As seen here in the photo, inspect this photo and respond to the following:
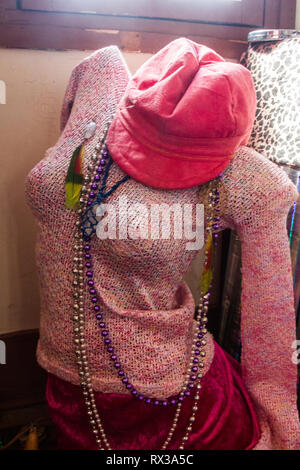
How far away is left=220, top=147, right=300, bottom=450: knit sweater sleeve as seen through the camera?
2.50ft

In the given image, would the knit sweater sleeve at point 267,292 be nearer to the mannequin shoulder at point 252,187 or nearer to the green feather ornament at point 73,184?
the mannequin shoulder at point 252,187

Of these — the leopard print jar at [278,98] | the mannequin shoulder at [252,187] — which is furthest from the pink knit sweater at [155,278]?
the leopard print jar at [278,98]

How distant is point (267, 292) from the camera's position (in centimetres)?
80

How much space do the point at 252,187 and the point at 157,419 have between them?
0.53 m

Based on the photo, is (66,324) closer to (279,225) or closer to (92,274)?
(92,274)

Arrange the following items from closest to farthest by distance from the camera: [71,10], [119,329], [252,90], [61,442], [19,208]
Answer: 1. [252,90]
2. [119,329]
3. [61,442]
4. [71,10]
5. [19,208]

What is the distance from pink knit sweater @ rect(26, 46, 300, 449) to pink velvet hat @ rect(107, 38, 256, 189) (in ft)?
0.17

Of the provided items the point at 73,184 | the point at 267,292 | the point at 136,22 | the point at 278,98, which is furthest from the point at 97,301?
the point at 136,22

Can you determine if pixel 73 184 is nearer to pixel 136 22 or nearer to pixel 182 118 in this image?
pixel 182 118

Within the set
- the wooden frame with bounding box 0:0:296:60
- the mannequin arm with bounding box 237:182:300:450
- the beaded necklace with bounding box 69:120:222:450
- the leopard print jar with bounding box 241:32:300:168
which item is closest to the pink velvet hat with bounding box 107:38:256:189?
the beaded necklace with bounding box 69:120:222:450

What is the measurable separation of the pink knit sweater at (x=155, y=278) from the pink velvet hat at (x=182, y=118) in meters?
0.05
